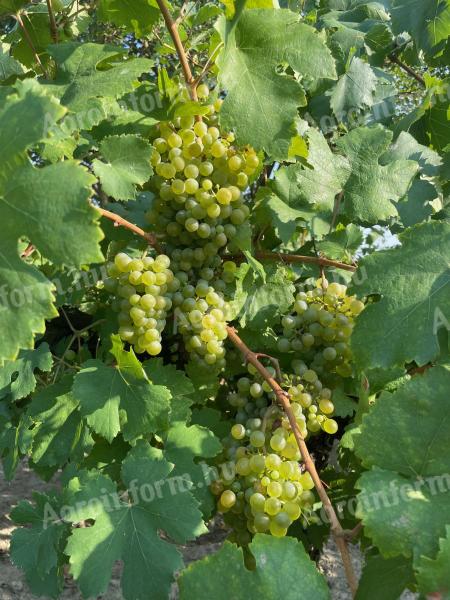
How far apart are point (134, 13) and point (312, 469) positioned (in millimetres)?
1101

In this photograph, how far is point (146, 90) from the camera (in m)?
1.51

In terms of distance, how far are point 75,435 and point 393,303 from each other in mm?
748

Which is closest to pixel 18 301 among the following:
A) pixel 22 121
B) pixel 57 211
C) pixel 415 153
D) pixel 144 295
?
pixel 57 211

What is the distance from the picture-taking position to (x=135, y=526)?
128 cm

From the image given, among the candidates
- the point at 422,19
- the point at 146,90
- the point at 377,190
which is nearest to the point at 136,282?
the point at 146,90

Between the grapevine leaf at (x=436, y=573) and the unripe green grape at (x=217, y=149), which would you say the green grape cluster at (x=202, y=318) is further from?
the grapevine leaf at (x=436, y=573)

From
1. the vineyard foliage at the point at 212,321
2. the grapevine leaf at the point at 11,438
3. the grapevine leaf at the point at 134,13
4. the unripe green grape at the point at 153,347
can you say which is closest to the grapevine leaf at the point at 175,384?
the vineyard foliage at the point at 212,321

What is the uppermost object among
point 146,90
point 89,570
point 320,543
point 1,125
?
point 1,125

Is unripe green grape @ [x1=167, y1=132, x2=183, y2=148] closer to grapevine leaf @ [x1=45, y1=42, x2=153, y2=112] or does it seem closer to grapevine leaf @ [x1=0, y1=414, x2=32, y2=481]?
grapevine leaf @ [x1=45, y1=42, x2=153, y2=112]

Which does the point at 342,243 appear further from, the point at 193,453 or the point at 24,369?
the point at 24,369

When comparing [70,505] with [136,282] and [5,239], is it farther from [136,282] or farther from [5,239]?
[5,239]

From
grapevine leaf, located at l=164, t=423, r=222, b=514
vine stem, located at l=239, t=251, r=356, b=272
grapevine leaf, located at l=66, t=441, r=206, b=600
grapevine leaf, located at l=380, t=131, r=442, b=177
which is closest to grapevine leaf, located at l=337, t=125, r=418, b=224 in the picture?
vine stem, located at l=239, t=251, r=356, b=272

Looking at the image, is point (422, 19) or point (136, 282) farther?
point (422, 19)

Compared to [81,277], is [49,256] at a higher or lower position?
higher
